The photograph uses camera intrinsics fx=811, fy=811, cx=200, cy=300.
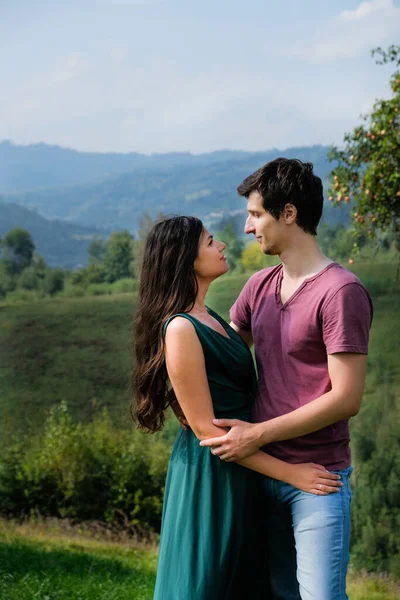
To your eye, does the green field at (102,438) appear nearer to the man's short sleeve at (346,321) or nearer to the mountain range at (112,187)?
the mountain range at (112,187)

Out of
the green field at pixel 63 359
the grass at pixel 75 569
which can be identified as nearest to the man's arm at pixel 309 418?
the grass at pixel 75 569

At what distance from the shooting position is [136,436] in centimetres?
707

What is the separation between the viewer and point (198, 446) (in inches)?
75.1

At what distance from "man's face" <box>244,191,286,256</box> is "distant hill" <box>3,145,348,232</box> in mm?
5498

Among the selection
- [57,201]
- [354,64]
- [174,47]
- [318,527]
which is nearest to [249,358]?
[318,527]

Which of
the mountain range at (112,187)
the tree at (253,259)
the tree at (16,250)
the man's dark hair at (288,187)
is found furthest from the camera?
the mountain range at (112,187)

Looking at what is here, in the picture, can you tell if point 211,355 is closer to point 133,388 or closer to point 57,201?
point 133,388

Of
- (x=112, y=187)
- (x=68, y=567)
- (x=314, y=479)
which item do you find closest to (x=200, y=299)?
Answer: (x=314, y=479)

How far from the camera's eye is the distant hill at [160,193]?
7.80 meters

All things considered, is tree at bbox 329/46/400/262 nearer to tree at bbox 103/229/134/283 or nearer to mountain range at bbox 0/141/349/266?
mountain range at bbox 0/141/349/266

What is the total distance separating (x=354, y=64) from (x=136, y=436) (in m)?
3.57

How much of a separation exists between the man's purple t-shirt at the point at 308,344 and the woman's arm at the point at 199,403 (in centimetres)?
5

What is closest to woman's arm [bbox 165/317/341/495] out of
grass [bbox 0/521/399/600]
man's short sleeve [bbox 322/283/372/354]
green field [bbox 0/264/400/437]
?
man's short sleeve [bbox 322/283/372/354]

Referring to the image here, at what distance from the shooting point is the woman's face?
6.24 ft
